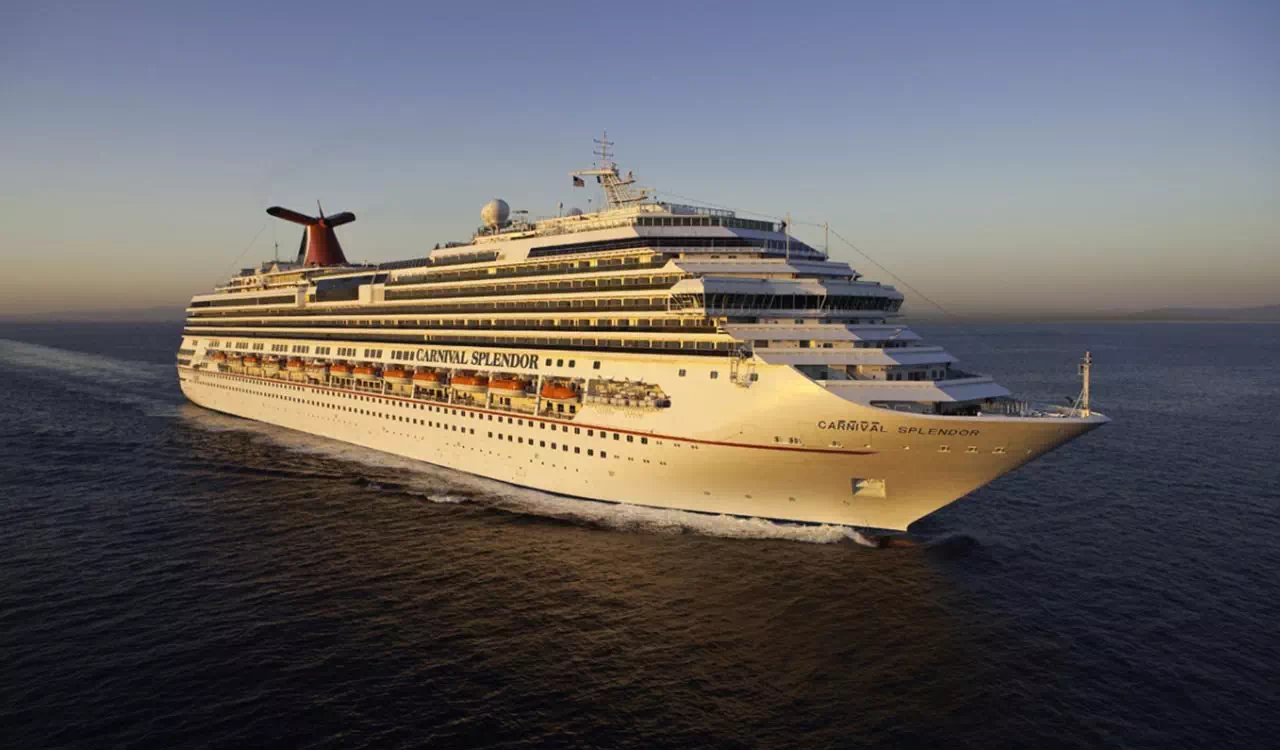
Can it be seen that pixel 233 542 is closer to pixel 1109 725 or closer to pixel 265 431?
pixel 265 431

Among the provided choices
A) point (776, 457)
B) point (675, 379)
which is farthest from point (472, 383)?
point (776, 457)

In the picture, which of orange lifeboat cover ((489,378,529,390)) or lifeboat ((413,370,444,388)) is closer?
orange lifeboat cover ((489,378,529,390))

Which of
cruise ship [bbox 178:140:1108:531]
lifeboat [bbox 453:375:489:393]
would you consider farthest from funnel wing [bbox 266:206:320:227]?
lifeboat [bbox 453:375:489:393]

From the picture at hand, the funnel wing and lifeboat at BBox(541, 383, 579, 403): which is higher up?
the funnel wing

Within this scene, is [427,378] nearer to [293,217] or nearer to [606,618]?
[606,618]

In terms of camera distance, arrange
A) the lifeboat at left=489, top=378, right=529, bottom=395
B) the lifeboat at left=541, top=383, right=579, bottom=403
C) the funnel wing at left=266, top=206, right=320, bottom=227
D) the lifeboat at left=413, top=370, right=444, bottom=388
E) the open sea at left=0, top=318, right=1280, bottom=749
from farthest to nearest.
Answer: the funnel wing at left=266, top=206, right=320, bottom=227
the lifeboat at left=413, top=370, right=444, bottom=388
the lifeboat at left=489, top=378, right=529, bottom=395
the lifeboat at left=541, top=383, right=579, bottom=403
the open sea at left=0, top=318, right=1280, bottom=749

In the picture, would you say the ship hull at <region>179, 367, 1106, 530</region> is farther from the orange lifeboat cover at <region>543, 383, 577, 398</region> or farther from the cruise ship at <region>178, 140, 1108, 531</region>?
the orange lifeboat cover at <region>543, 383, 577, 398</region>
